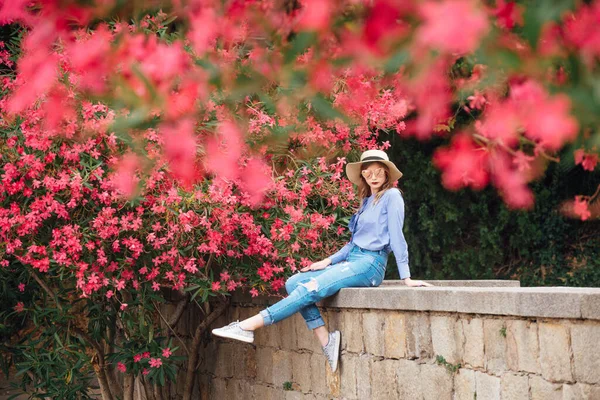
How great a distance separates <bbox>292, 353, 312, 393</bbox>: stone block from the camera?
21.8 ft

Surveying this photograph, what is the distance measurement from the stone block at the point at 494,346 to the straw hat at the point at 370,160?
1.68 m

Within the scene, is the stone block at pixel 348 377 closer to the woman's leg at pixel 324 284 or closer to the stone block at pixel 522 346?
the woman's leg at pixel 324 284

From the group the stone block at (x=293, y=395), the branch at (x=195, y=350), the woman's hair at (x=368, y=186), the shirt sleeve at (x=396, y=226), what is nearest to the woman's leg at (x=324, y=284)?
the shirt sleeve at (x=396, y=226)

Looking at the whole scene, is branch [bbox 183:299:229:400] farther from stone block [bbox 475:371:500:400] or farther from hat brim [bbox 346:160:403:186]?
stone block [bbox 475:371:500:400]

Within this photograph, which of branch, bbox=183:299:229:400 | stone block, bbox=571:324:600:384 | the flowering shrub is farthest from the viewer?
branch, bbox=183:299:229:400

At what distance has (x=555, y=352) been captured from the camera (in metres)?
4.30

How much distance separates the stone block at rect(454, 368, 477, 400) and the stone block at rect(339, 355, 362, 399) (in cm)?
108

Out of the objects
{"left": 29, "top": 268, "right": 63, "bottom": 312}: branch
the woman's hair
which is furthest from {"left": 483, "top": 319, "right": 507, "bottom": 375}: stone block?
{"left": 29, "top": 268, "right": 63, "bottom": 312}: branch

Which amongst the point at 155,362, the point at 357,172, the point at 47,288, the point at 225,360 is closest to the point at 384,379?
the point at 357,172

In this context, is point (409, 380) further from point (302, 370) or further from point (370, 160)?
point (370, 160)

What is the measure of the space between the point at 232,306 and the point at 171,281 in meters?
0.80

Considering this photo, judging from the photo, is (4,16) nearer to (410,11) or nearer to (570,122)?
(410,11)

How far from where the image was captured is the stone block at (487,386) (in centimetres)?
473

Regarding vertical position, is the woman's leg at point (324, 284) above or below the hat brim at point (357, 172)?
below
